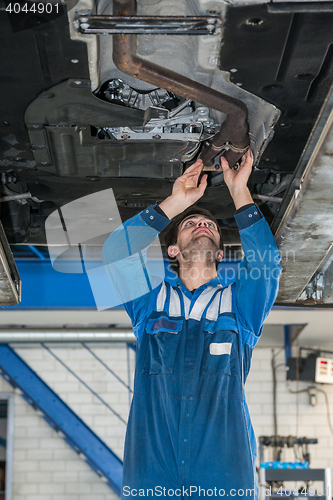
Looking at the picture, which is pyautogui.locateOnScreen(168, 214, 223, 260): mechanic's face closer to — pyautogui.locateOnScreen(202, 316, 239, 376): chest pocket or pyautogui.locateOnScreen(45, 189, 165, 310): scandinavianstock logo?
pyautogui.locateOnScreen(45, 189, 165, 310): scandinavianstock logo

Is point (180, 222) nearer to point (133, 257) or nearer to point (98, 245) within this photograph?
point (133, 257)

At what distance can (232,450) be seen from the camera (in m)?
1.83

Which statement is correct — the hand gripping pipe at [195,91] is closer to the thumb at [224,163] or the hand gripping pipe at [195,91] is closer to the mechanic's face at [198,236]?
the thumb at [224,163]

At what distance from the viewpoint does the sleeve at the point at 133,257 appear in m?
2.27

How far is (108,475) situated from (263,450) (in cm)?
209

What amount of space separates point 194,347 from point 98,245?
1.41 m

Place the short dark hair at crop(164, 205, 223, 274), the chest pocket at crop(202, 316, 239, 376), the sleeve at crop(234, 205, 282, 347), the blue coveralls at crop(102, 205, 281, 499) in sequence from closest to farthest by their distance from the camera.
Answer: the blue coveralls at crop(102, 205, 281, 499) < the chest pocket at crop(202, 316, 239, 376) < the sleeve at crop(234, 205, 282, 347) < the short dark hair at crop(164, 205, 223, 274)

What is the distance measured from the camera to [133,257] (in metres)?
2.28

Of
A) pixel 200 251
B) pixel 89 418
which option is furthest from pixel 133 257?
pixel 89 418

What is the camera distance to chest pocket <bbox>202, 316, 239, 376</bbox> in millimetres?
1962

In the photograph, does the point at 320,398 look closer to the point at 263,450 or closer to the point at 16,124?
the point at 263,450

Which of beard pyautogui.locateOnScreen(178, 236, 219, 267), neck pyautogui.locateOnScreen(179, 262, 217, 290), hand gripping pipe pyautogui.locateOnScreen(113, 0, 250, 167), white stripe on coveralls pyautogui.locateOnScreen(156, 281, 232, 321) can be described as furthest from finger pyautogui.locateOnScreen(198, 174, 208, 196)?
white stripe on coveralls pyautogui.locateOnScreen(156, 281, 232, 321)

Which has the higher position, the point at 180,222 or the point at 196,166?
the point at 196,166

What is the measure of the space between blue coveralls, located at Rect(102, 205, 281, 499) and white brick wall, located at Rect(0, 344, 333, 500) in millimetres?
5469
